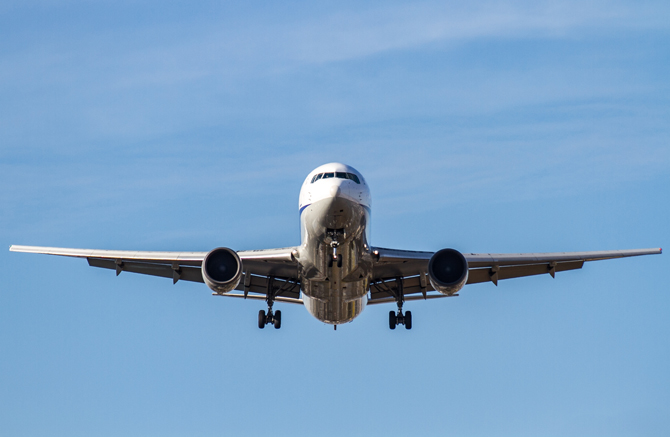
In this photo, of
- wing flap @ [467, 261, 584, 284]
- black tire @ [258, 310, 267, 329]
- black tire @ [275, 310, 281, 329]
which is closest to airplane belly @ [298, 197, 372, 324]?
black tire @ [275, 310, 281, 329]

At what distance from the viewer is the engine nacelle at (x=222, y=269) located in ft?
95.0

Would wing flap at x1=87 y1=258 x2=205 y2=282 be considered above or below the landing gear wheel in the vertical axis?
above

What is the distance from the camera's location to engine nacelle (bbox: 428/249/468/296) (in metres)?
29.3

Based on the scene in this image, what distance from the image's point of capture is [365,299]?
33156mm

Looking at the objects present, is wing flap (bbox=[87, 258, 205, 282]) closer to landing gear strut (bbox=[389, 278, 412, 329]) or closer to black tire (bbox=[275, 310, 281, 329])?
black tire (bbox=[275, 310, 281, 329])

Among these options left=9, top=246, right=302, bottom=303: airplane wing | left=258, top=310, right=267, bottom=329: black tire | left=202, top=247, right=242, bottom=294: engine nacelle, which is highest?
left=9, top=246, right=302, bottom=303: airplane wing

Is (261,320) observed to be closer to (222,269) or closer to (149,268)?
(149,268)

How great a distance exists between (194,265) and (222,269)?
155 inches

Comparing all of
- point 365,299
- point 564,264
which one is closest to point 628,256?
point 564,264

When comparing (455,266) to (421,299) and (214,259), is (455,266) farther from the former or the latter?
(214,259)

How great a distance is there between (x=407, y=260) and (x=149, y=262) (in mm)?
9569

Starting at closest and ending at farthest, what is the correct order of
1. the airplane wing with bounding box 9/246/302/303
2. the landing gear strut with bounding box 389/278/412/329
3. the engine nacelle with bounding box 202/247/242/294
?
the engine nacelle with bounding box 202/247/242/294 → the airplane wing with bounding box 9/246/302/303 → the landing gear strut with bounding box 389/278/412/329

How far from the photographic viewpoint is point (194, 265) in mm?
32875

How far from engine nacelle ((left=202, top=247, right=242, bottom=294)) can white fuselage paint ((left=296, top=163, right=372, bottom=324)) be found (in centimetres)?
226
